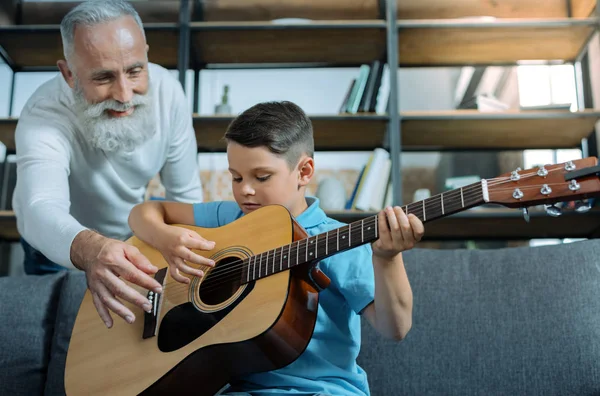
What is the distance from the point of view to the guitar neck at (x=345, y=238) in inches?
39.4

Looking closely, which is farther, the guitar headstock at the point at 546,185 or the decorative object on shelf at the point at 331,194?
the decorative object on shelf at the point at 331,194

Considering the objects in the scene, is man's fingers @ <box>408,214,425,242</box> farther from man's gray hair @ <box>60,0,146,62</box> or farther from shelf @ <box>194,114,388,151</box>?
shelf @ <box>194,114,388,151</box>

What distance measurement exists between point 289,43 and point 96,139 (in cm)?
166

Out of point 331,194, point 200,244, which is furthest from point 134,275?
point 331,194

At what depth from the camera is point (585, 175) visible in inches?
35.4

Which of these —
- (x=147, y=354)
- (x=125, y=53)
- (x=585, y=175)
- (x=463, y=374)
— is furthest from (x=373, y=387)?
(x=125, y=53)

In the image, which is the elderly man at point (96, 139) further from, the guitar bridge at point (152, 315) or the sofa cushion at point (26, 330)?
the guitar bridge at point (152, 315)

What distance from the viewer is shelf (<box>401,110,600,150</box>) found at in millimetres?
3051

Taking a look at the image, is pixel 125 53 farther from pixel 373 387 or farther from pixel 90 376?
pixel 373 387

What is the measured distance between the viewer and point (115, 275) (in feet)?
4.45

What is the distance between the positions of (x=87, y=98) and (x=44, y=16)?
6.42ft

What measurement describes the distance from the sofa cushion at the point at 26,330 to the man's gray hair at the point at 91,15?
670mm

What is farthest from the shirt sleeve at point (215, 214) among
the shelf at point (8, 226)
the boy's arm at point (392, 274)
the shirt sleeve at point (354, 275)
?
the shelf at point (8, 226)

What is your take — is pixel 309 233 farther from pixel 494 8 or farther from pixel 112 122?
pixel 494 8
